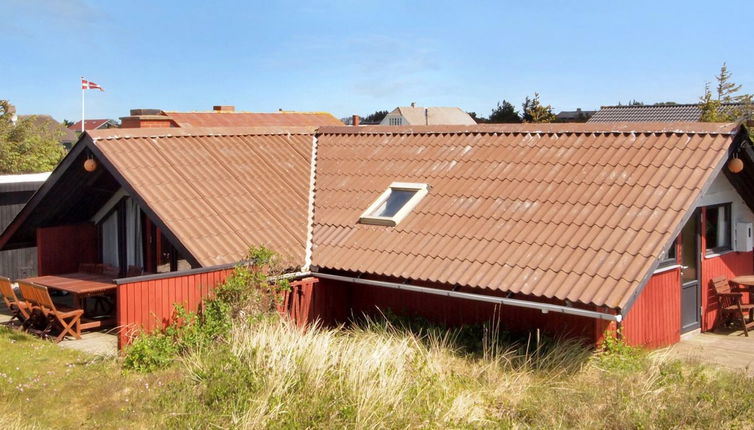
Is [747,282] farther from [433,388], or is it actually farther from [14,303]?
[14,303]

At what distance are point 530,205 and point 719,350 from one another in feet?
12.2

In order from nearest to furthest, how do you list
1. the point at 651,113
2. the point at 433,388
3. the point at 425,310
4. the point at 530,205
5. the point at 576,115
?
the point at 433,388 < the point at 530,205 < the point at 425,310 < the point at 651,113 < the point at 576,115

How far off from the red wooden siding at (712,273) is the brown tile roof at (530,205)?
2789mm

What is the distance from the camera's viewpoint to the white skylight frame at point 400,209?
41.3 feet

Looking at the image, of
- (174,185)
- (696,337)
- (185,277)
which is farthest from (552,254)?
(174,185)

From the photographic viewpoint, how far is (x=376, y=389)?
8.05 meters

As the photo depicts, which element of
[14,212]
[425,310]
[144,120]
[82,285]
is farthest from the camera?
[14,212]

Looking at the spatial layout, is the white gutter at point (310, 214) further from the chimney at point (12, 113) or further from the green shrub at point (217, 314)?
the chimney at point (12, 113)

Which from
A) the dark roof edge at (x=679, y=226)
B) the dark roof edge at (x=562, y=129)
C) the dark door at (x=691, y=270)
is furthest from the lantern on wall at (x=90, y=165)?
the dark door at (x=691, y=270)

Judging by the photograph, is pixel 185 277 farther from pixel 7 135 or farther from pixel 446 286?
pixel 7 135

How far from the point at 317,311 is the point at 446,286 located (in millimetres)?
2667

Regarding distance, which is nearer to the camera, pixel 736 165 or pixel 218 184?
pixel 736 165

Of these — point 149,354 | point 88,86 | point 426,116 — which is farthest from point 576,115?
point 149,354

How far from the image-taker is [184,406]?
26.4ft
